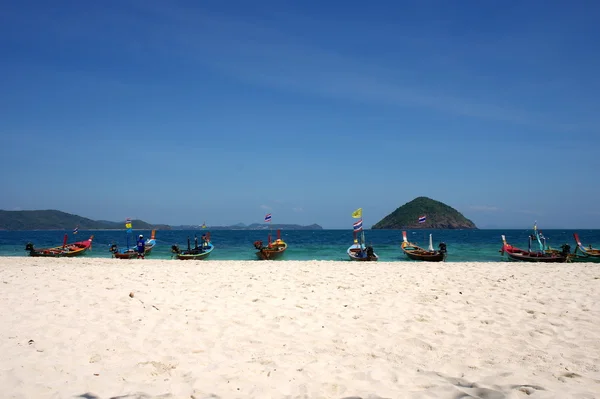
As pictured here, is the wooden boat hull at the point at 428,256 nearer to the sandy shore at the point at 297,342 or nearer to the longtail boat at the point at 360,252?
the longtail boat at the point at 360,252

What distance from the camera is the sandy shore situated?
453 centimetres

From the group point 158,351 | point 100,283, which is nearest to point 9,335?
point 158,351

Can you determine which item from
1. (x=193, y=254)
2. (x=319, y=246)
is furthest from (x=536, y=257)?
(x=319, y=246)

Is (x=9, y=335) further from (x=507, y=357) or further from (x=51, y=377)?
(x=507, y=357)

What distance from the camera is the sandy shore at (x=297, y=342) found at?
4531mm

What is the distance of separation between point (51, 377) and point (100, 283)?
23.5 ft

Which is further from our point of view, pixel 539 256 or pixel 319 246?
pixel 319 246

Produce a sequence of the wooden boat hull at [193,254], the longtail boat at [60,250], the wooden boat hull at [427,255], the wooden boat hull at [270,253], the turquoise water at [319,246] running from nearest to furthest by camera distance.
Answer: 1. the wooden boat hull at [427,255]
2. the wooden boat hull at [193,254]
3. the wooden boat hull at [270,253]
4. the longtail boat at [60,250]
5. the turquoise water at [319,246]

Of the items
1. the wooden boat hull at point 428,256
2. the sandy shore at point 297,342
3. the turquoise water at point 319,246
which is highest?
the sandy shore at point 297,342

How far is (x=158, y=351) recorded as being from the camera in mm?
5770

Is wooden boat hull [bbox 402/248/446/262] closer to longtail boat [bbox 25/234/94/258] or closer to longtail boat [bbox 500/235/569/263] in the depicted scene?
longtail boat [bbox 500/235/569/263]

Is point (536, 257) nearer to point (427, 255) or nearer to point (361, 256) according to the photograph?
point (427, 255)

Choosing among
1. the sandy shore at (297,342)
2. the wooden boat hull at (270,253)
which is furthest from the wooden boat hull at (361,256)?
the sandy shore at (297,342)

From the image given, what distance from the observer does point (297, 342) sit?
20.4 feet
